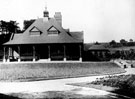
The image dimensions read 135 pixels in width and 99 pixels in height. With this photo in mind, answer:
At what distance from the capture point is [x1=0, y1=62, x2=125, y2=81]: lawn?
1228 inches

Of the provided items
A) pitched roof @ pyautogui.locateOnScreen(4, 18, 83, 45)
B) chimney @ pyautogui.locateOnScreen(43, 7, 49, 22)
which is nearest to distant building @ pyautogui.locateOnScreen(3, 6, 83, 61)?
pitched roof @ pyautogui.locateOnScreen(4, 18, 83, 45)

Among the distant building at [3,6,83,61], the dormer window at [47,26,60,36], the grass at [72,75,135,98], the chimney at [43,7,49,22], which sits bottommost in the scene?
the grass at [72,75,135,98]

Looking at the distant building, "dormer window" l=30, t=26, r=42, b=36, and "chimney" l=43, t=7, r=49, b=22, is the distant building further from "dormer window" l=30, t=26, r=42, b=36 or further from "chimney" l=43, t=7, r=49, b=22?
"chimney" l=43, t=7, r=49, b=22

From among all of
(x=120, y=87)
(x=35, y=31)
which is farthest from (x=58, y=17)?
(x=120, y=87)

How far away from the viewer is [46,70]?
3322 cm

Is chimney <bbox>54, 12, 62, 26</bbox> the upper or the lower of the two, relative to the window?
upper

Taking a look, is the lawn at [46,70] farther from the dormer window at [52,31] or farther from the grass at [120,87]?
the dormer window at [52,31]

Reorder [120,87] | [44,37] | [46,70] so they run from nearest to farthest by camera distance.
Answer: [120,87] → [46,70] → [44,37]

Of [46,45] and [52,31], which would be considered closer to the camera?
[46,45]

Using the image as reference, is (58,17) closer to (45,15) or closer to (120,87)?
(45,15)

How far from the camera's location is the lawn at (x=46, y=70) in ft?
102

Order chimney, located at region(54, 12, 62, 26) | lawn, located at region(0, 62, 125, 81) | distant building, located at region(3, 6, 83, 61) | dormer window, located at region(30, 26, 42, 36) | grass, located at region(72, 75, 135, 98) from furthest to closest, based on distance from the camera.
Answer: chimney, located at region(54, 12, 62, 26), dormer window, located at region(30, 26, 42, 36), distant building, located at region(3, 6, 83, 61), lawn, located at region(0, 62, 125, 81), grass, located at region(72, 75, 135, 98)

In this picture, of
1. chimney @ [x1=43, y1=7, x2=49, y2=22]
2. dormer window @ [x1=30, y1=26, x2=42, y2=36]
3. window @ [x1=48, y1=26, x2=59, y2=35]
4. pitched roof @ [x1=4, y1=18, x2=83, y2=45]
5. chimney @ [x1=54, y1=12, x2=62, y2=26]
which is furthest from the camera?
chimney @ [x1=54, y1=12, x2=62, y2=26]

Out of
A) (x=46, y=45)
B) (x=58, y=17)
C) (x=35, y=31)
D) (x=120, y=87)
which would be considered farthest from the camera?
(x=58, y=17)
